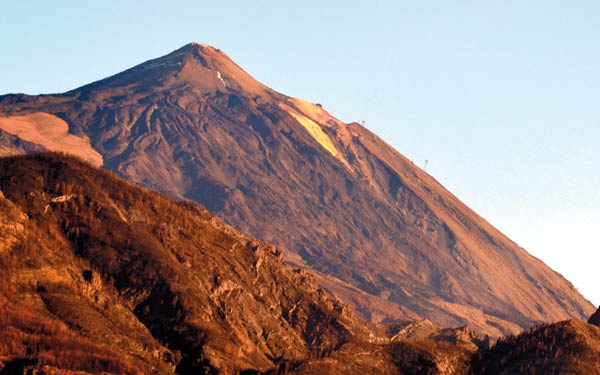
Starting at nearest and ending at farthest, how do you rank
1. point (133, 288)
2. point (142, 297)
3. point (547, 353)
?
point (547, 353) → point (142, 297) → point (133, 288)

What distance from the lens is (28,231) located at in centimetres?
9712

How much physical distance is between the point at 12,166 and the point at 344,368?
4608 cm

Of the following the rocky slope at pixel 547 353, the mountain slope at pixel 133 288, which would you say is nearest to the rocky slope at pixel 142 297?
the mountain slope at pixel 133 288

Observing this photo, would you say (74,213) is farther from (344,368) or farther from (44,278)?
(344,368)

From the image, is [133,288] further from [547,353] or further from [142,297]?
[547,353]

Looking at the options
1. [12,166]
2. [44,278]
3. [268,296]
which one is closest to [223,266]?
[268,296]

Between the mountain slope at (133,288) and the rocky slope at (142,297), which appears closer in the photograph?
the rocky slope at (142,297)

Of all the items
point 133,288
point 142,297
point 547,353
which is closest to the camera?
point 547,353

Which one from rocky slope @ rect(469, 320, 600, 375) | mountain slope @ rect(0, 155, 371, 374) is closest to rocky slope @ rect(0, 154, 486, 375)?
mountain slope @ rect(0, 155, 371, 374)

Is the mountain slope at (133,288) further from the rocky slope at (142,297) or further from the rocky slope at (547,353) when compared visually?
the rocky slope at (547,353)

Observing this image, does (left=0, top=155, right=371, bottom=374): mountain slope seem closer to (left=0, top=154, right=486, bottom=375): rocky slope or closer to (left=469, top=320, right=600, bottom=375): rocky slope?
(left=0, top=154, right=486, bottom=375): rocky slope

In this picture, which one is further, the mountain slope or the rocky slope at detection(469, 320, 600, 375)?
the rocky slope at detection(469, 320, 600, 375)

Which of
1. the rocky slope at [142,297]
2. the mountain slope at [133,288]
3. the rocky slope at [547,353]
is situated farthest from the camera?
the rocky slope at [547,353]

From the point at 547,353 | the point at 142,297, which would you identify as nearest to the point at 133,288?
the point at 142,297
